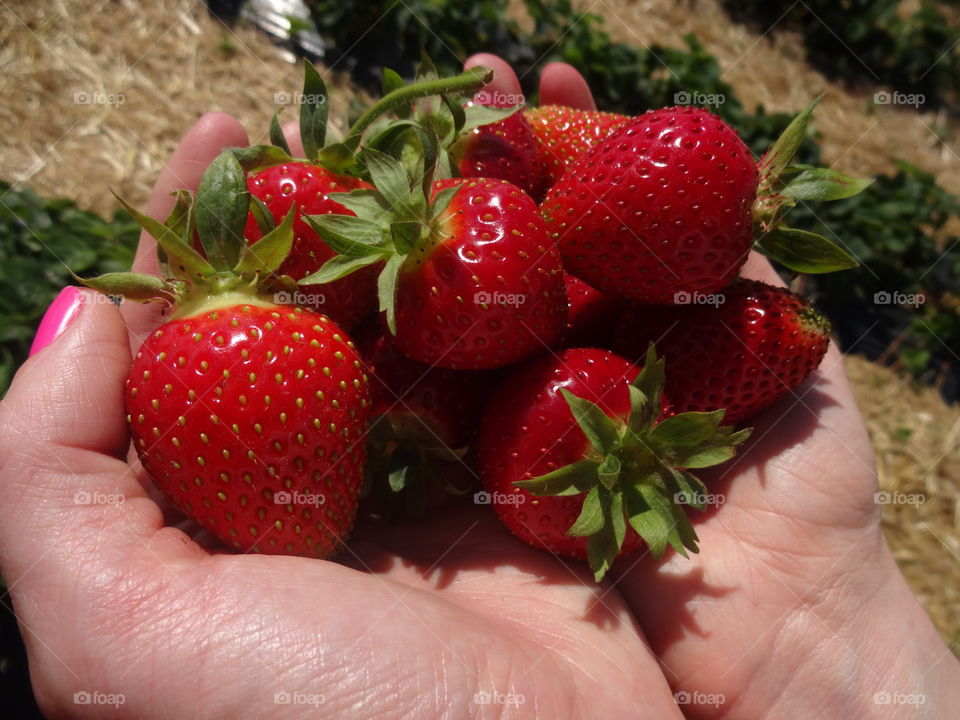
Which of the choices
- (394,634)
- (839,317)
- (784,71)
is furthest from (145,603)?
(784,71)

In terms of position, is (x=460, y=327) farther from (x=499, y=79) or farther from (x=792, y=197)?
(x=499, y=79)

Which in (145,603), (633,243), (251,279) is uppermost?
(633,243)

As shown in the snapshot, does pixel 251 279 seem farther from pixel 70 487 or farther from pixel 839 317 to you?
pixel 839 317

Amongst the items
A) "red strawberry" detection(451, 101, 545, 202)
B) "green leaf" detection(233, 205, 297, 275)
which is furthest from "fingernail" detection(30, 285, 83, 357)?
"red strawberry" detection(451, 101, 545, 202)

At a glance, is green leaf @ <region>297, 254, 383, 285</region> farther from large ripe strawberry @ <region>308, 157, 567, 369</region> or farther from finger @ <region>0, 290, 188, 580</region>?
finger @ <region>0, 290, 188, 580</region>

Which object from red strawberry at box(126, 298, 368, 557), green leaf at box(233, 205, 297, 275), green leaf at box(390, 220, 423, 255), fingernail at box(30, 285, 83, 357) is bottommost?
fingernail at box(30, 285, 83, 357)

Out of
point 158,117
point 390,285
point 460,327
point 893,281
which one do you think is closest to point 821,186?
point 460,327
